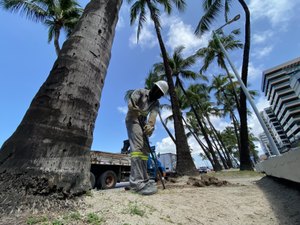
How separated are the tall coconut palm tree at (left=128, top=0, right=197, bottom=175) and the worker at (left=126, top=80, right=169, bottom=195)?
267 inches

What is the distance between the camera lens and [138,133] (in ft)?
11.2

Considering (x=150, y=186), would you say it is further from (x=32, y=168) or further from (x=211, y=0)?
(x=211, y=0)

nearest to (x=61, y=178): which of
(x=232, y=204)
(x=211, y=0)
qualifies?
(x=232, y=204)

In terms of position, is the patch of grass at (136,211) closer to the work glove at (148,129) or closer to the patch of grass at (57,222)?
the patch of grass at (57,222)

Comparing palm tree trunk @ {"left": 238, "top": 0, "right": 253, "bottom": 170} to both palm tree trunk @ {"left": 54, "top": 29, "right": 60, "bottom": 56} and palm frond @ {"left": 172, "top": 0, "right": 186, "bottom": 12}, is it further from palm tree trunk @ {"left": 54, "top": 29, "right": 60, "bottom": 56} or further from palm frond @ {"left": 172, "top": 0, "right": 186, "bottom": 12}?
palm tree trunk @ {"left": 54, "top": 29, "right": 60, "bottom": 56}

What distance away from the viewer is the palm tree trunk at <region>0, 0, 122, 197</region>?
1639 millimetres

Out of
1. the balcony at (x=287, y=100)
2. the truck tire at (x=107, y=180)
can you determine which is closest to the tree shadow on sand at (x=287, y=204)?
the truck tire at (x=107, y=180)

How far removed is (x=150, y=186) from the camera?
121 inches

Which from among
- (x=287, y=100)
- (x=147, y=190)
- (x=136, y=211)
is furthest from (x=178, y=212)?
(x=287, y=100)

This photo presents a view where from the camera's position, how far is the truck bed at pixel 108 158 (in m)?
9.16

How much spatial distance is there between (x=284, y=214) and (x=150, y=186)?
1765 millimetres

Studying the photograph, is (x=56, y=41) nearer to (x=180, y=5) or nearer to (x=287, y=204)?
(x=180, y=5)

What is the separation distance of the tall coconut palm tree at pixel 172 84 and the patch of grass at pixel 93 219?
8.57 m

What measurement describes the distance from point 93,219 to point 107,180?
8.92 metres
